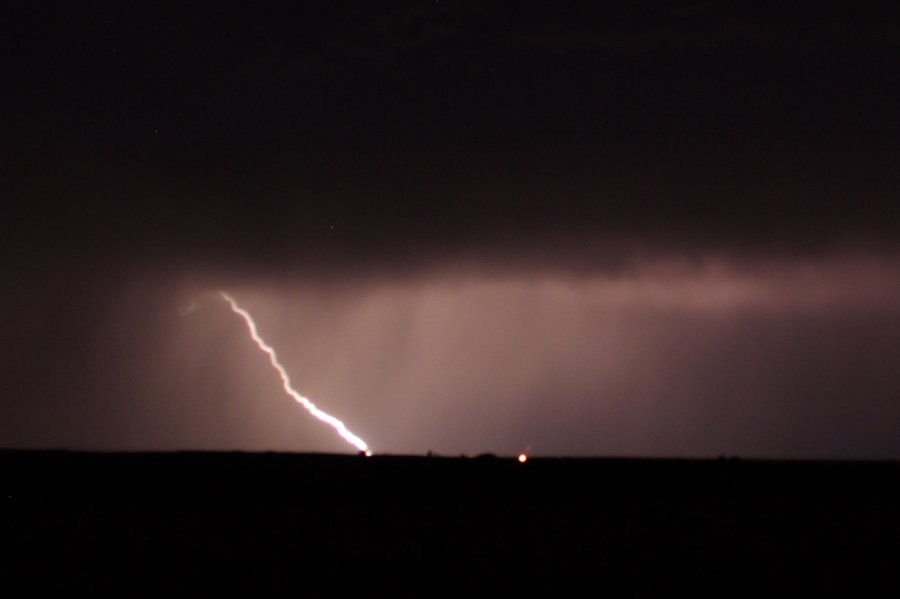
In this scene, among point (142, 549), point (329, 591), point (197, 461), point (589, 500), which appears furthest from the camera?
point (197, 461)

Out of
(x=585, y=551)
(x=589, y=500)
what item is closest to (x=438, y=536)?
(x=585, y=551)

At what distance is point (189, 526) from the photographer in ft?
95.3

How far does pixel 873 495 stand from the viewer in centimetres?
4009

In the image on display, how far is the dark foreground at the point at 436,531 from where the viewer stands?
68.9 ft

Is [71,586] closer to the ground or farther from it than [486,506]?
closer to the ground

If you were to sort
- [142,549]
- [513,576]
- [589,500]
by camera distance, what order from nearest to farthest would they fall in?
[513,576] < [142,549] < [589,500]

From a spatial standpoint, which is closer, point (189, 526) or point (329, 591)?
point (329, 591)

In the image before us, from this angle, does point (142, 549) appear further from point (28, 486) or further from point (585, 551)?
point (28, 486)

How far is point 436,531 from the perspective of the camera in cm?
2791

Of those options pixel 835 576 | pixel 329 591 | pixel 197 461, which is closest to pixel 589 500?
pixel 835 576

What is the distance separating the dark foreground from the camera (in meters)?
21.0

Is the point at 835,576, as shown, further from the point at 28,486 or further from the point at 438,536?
the point at 28,486

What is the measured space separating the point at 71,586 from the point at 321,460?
122 feet

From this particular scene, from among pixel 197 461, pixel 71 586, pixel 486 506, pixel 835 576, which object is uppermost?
pixel 197 461
